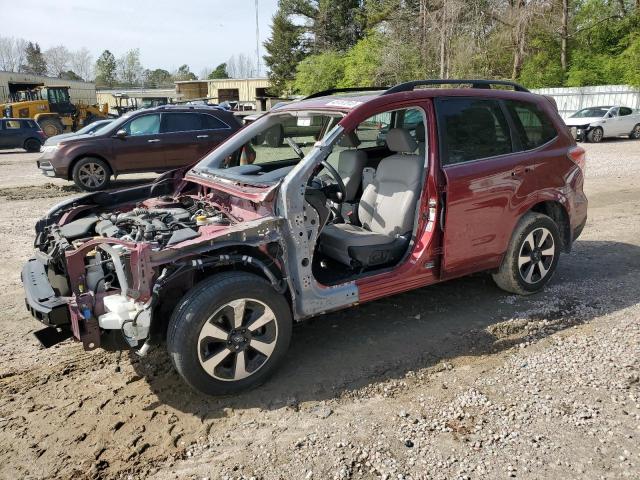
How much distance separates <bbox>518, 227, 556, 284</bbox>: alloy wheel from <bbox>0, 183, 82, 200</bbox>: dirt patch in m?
9.79

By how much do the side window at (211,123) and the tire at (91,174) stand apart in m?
2.35

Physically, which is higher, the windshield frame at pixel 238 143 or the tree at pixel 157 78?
the tree at pixel 157 78

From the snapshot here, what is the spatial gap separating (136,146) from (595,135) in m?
18.2

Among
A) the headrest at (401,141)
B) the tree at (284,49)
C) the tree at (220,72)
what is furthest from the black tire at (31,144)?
the tree at (220,72)

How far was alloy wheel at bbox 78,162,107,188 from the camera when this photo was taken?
11.1m

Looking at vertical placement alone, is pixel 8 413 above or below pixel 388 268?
below

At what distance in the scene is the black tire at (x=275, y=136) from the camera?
4.60 metres

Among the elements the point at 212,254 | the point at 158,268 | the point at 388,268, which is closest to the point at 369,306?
the point at 388,268

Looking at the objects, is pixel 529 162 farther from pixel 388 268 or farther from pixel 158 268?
pixel 158 268

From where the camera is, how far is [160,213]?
13.0 ft

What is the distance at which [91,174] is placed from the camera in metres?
11.1

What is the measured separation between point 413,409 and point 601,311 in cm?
237

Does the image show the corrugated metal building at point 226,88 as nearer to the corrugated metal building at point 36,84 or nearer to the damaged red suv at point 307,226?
the corrugated metal building at point 36,84

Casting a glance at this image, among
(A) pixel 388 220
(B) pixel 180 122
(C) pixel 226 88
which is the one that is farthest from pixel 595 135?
(C) pixel 226 88
